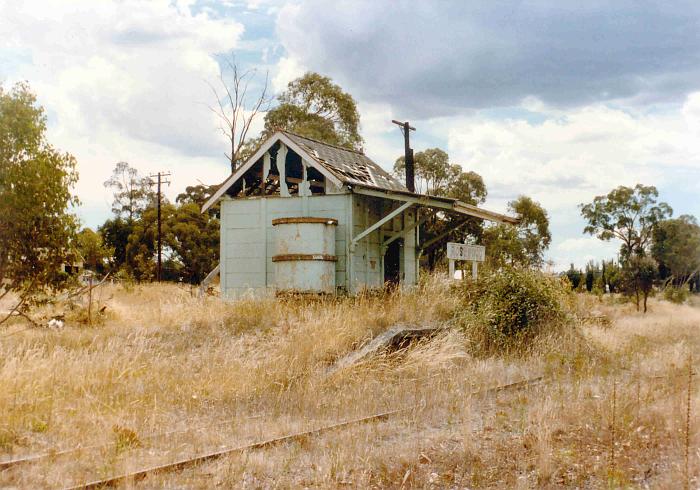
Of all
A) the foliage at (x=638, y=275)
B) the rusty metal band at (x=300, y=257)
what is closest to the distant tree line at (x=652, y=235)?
the foliage at (x=638, y=275)

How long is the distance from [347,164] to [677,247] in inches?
1561

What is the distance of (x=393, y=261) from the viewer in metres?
22.4

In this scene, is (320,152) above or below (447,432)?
above

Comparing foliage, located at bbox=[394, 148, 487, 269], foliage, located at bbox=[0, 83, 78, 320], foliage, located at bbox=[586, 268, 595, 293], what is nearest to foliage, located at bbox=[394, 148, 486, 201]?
foliage, located at bbox=[394, 148, 487, 269]

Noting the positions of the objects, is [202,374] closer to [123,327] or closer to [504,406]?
[504,406]

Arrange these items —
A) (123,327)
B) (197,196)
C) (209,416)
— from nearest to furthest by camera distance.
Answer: (209,416), (123,327), (197,196)

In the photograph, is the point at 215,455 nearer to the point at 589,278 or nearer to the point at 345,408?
the point at 345,408

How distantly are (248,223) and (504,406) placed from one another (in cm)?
1271

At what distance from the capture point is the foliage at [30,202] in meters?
13.4

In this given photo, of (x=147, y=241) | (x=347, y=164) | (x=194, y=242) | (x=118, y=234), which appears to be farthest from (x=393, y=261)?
(x=118, y=234)

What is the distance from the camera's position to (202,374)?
10.4 meters

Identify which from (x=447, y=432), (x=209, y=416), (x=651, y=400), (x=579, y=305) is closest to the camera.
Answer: (x=447, y=432)

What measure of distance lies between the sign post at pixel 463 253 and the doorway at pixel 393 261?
3.54 m

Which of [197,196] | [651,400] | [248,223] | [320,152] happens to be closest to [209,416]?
[651,400]
